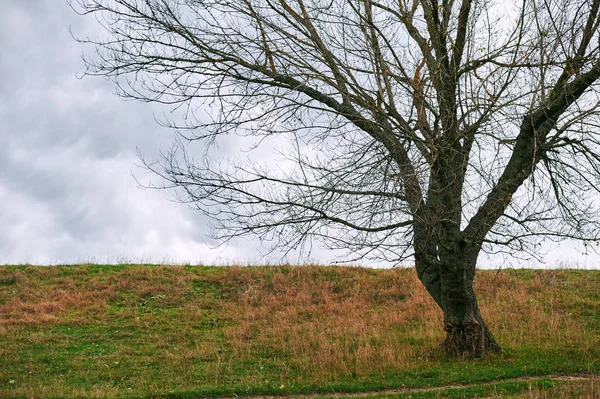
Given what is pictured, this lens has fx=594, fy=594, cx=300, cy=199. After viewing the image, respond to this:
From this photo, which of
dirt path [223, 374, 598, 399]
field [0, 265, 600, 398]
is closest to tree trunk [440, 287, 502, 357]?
field [0, 265, 600, 398]

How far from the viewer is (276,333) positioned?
1540 centimetres

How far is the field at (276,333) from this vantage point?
10969 millimetres

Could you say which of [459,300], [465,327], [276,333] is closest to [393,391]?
[465,327]

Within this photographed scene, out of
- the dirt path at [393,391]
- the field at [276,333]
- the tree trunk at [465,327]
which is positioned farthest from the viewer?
the tree trunk at [465,327]

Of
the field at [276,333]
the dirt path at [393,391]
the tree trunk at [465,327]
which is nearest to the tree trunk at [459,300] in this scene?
the tree trunk at [465,327]

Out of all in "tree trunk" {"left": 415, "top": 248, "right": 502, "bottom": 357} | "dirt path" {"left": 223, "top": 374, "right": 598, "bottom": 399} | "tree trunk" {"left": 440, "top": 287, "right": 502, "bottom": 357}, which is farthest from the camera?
"tree trunk" {"left": 440, "top": 287, "right": 502, "bottom": 357}

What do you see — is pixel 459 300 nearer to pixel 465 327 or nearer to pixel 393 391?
pixel 465 327

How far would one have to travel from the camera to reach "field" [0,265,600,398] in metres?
11.0

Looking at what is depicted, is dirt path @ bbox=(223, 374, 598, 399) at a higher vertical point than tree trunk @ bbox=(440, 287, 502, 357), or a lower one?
lower

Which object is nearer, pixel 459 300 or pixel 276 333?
pixel 459 300

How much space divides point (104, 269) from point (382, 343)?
12.1 m

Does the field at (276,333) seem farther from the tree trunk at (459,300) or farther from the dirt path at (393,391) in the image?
the tree trunk at (459,300)

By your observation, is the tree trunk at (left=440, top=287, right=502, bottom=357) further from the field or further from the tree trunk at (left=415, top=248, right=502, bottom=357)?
the field

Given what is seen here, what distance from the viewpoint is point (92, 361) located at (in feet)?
44.1
